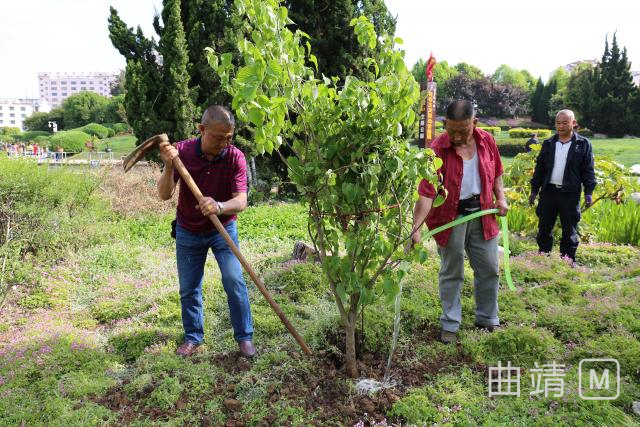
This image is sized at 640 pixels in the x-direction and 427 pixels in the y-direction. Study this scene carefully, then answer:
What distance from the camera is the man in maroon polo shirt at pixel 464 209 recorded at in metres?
3.20

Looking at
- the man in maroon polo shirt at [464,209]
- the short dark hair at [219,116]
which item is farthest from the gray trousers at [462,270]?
the short dark hair at [219,116]

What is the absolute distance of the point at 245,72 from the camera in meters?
2.03

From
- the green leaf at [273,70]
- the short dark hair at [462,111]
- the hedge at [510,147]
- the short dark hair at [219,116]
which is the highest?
the hedge at [510,147]

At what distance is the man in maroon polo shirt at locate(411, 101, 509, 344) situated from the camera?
126 inches

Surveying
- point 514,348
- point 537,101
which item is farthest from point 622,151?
point 514,348

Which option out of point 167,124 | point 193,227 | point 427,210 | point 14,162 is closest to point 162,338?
point 193,227

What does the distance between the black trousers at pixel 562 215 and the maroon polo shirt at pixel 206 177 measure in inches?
150

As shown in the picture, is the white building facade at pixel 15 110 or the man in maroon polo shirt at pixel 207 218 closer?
the man in maroon polo shirt at pixel 207 218

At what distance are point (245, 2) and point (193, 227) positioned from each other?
5.08 feet

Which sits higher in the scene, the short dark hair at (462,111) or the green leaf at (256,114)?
the short dark hair at (462,111)

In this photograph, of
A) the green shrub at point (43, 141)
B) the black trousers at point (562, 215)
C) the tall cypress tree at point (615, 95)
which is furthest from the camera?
the green shrub at point (43, 141)

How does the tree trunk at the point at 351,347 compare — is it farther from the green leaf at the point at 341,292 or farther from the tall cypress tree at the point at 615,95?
the tall cypress tree at the point at 615,95

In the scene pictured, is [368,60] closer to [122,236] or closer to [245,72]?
[245,72]

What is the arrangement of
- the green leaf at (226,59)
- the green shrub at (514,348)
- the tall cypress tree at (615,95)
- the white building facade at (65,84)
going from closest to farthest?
the green leaf at (226,59)
the green shrub at (514,348)
the tall cypress tree at (615,95)
the white building facade at (65,84)
